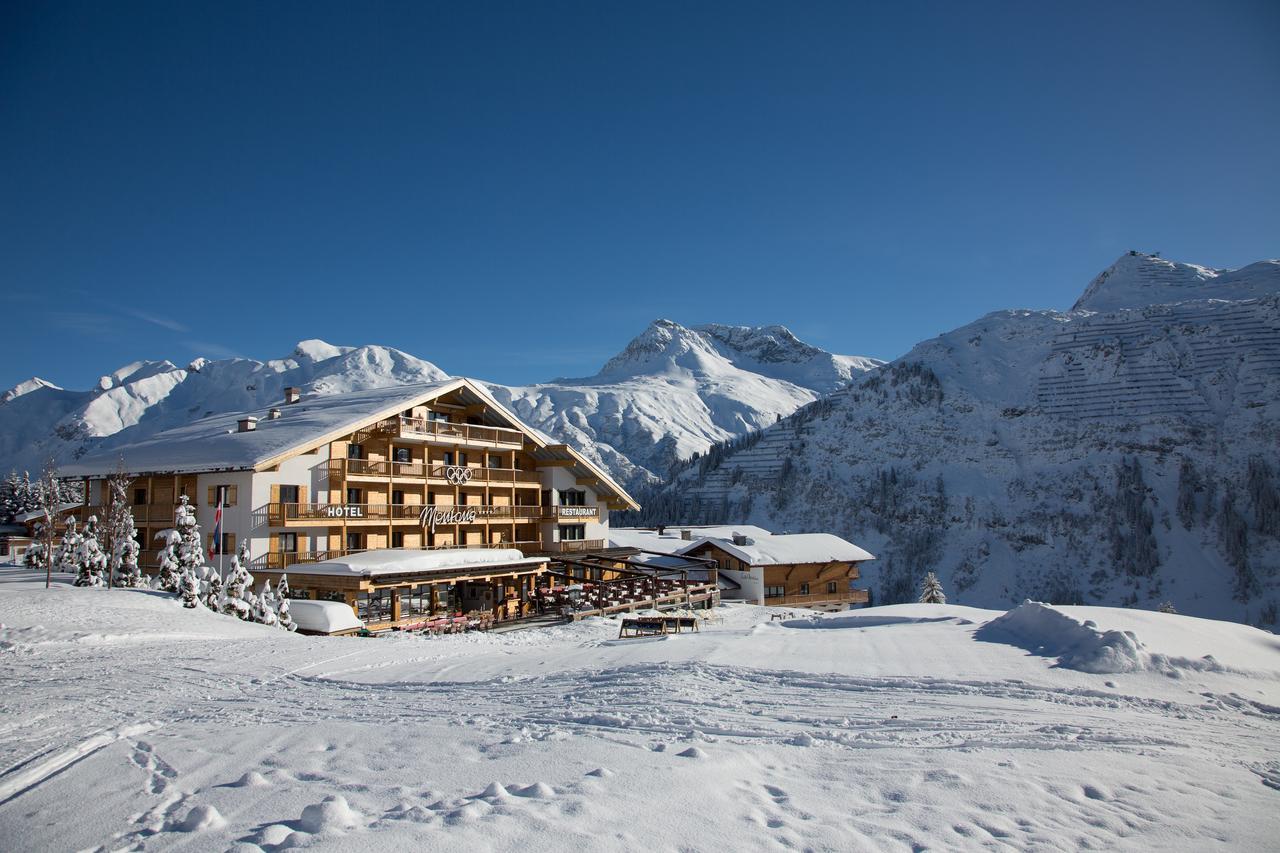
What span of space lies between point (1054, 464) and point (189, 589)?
134 m

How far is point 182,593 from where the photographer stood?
24781 millimetres

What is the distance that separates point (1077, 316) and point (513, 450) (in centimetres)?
16531

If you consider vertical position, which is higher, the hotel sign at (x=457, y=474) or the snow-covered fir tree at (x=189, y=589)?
the hotel sign at (x=457, y=474)

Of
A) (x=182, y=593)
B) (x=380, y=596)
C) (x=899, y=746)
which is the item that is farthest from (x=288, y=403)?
(x=899, y=746)

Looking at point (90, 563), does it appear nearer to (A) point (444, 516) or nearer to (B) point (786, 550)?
(A) point (444, 516)

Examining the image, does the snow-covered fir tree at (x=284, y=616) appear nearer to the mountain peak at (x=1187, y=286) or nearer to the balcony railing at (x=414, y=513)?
the balcony railing at (x=414, y=513)

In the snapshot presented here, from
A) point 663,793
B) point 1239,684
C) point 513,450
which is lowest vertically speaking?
point 1239,684

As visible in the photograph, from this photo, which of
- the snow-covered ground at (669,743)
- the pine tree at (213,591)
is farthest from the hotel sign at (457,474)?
the snow-covered ground at (669,743)

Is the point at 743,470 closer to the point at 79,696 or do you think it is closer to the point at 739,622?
the point at 739,622

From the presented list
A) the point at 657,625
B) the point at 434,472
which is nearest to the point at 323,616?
the point at 657,625

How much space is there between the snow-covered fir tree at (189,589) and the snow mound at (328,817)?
20015mm

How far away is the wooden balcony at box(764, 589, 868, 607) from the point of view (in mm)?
53750

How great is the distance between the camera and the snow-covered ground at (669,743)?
20.7 feet

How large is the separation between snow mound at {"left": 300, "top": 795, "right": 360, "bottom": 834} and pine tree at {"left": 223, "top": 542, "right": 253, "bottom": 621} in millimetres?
19412
